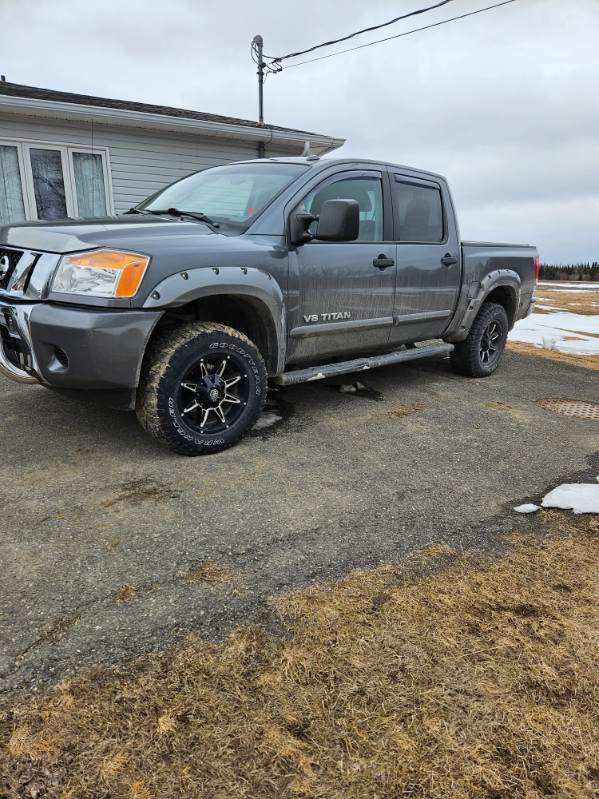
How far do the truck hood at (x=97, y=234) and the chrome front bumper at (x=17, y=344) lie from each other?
37 cm

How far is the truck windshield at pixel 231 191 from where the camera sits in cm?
391

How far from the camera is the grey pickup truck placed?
2.98 m

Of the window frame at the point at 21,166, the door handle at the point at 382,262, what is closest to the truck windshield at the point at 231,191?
the door handle at the point at 382,262

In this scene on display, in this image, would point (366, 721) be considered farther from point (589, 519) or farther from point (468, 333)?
point (468, 333)

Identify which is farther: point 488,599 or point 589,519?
point 589,519

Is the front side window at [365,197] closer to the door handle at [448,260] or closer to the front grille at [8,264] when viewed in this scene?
the door handle at [448,260]

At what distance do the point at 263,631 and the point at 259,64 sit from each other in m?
19.4

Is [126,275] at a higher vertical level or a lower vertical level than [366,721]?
higher

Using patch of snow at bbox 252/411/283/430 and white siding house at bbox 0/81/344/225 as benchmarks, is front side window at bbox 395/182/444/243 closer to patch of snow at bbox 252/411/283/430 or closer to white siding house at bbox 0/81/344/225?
patch of snow at bbox 252/411/283/430

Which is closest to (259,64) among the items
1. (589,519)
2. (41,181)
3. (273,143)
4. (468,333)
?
(273,143)

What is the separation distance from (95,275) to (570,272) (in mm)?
29021

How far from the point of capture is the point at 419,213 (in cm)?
488

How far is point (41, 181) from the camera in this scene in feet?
32.7

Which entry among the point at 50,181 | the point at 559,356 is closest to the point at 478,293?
the point at 559,356
